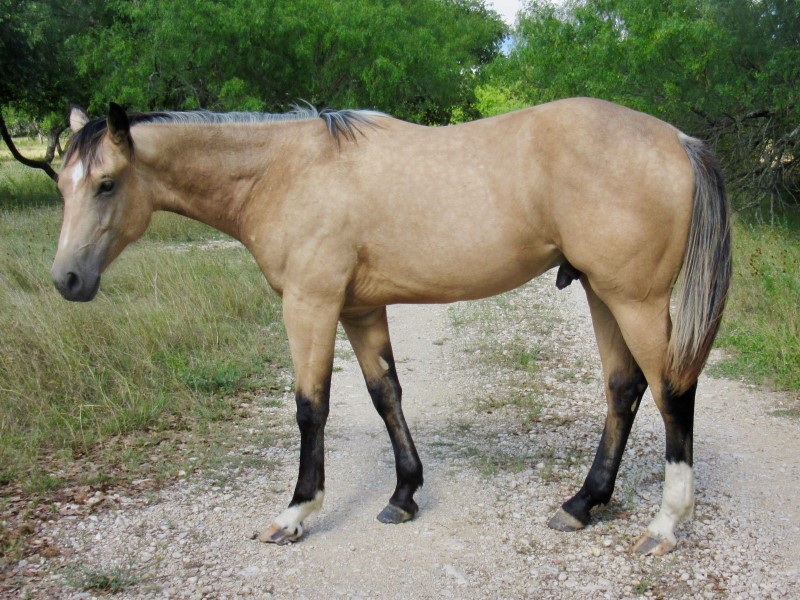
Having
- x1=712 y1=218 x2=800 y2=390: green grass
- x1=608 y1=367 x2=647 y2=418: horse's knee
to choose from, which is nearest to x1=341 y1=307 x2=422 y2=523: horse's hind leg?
x1=608 y1=367 x2=647 y2=418: horse's knee

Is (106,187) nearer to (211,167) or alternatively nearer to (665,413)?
(211,167)

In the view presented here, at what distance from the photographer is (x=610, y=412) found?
11.7ft

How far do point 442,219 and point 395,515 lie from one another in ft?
4.88

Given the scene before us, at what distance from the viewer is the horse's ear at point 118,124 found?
298cm

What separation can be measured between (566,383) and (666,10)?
7.74 m

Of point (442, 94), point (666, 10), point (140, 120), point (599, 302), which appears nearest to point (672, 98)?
point (666, 10)

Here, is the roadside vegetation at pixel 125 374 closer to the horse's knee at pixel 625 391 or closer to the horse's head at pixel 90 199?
the horse's head at pixel 90 199

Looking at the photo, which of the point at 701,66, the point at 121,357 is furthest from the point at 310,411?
the point at 701,66

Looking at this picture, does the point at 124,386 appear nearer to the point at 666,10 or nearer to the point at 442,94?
the point at 666,10

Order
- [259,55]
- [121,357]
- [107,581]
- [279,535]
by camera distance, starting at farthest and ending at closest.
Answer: [259,55]
[121,357]
[279,535]
[107,581]

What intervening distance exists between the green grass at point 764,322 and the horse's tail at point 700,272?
2.59m

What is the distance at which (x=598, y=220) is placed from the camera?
2.99m

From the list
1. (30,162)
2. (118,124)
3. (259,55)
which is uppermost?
(259,55)

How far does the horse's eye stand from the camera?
3.13 m
